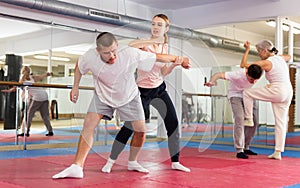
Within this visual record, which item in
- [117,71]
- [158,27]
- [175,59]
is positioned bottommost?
[117,71]

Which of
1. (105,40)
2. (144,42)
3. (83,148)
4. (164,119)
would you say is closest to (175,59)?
(144,42)

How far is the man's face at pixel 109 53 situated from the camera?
9.71ft

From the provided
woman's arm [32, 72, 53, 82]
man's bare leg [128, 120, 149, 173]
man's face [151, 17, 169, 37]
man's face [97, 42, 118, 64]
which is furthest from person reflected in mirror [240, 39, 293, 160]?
woman's arm [32, 72, 53, 82]

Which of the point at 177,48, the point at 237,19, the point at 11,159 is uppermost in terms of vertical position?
the point at 237,19

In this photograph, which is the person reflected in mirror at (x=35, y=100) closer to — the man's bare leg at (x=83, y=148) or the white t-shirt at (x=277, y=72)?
the man's bare leg at (x=83, y=148)

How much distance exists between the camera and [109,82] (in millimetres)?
3084

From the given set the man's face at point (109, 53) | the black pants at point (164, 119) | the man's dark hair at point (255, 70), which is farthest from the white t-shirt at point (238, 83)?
the man's face at point (109, 53)

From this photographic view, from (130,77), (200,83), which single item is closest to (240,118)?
(200,83)

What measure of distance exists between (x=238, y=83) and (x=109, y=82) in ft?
8.19

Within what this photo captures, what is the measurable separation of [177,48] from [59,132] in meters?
3.81

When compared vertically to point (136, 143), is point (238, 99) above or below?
above

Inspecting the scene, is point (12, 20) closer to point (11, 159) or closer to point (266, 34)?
point (11, 159)

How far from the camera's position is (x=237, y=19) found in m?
7.14

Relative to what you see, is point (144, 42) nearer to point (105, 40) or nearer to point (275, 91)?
point (105, 40)
